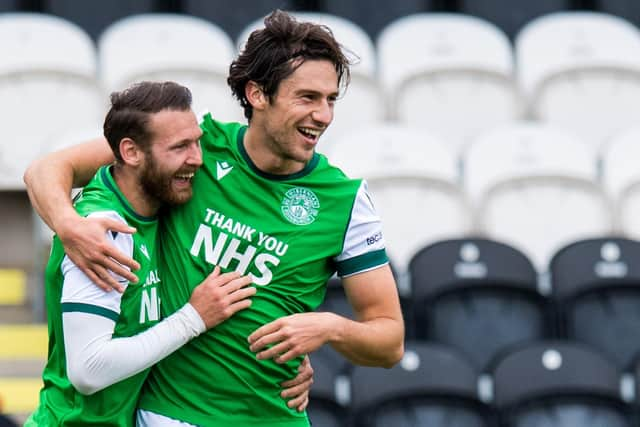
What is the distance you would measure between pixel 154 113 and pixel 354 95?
4.30 m

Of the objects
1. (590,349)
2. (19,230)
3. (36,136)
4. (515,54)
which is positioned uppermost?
(515,54)

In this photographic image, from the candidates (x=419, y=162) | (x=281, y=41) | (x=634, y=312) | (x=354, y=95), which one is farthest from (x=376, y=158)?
(x=281, y=41)

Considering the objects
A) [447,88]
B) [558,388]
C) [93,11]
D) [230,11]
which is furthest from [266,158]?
[93,11]

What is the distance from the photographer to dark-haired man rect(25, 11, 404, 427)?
13.1 feet

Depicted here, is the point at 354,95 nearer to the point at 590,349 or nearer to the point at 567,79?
the point at 567,79

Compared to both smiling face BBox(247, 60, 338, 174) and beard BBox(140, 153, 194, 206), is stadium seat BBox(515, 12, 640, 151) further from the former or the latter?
beard BBox(140, 153, 194, 206)

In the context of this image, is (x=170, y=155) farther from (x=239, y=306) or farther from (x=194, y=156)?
(x=239, y=306)

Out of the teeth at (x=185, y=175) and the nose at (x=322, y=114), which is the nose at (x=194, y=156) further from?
the nose at (x=322, y=114)

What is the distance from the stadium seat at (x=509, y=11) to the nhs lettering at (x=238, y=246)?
5.66 metres

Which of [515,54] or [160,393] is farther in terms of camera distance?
[515,54]

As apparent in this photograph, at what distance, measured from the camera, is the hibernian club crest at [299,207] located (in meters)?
4.07

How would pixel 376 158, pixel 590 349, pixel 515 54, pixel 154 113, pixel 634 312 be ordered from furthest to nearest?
pixel 515 54 → pixel 376 158 → pixel 634 312 → pixel 590 349 → pixel 154 113

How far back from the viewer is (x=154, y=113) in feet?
12.9

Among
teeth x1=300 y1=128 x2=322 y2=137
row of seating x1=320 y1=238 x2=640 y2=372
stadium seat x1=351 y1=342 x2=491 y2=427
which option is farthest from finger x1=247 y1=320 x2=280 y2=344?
row of seating x1=320 y1=238 x2=640 y2=372
